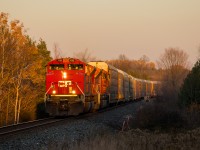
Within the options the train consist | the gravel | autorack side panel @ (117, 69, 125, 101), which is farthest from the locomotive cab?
A: autorack side panel @ (117, 69, 125, 101)

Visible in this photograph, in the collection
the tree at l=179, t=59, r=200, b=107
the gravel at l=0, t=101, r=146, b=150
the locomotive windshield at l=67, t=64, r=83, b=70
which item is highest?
the locomotive windshield at l=67, t=64, r=83, b=70

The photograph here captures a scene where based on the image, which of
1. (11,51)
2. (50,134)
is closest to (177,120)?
(50,134)

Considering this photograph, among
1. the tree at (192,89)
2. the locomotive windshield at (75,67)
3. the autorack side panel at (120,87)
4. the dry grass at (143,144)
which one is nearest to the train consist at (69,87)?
the locomotive windshield at (75,67)

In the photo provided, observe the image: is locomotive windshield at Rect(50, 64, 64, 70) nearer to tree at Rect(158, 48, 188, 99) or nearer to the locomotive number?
the locomotive number

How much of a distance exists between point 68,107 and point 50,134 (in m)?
7.25

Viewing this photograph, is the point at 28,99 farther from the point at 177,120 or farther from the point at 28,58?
the point at 177,120

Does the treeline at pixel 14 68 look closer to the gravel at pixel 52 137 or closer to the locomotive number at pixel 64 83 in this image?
the locomotive number at pixel 64 83

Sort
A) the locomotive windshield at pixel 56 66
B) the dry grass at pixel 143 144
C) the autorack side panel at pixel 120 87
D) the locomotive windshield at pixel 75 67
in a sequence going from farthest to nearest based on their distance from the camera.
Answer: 1. the autorack side panel at pixel 120 87
2. the locomotive windshield at pixel 56 66
3. the locomotive windshield at pixel 75 67
4. the dry grass at pixel 143 144

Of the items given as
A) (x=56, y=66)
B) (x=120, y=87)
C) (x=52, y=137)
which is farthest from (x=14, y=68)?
(x=120, y=87)

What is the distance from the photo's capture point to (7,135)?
43.9ft

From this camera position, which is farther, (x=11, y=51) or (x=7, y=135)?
(x=11, y=51)

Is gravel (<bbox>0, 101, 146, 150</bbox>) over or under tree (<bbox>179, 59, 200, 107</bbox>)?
under

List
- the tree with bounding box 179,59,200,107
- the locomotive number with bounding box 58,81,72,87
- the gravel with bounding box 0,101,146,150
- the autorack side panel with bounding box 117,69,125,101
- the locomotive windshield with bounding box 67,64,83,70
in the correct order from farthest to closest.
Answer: the autorack side panel with bounding box 117,69,125,101 → the tree with bounding box 179,59,200,107 → the locomotive windshield with bounding box 67,64,83,70 → the locomotive number with bounding box 58,81,72,87 → the gravel with bounding box 0,101,146,150

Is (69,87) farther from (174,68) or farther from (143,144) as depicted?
(174,68)
